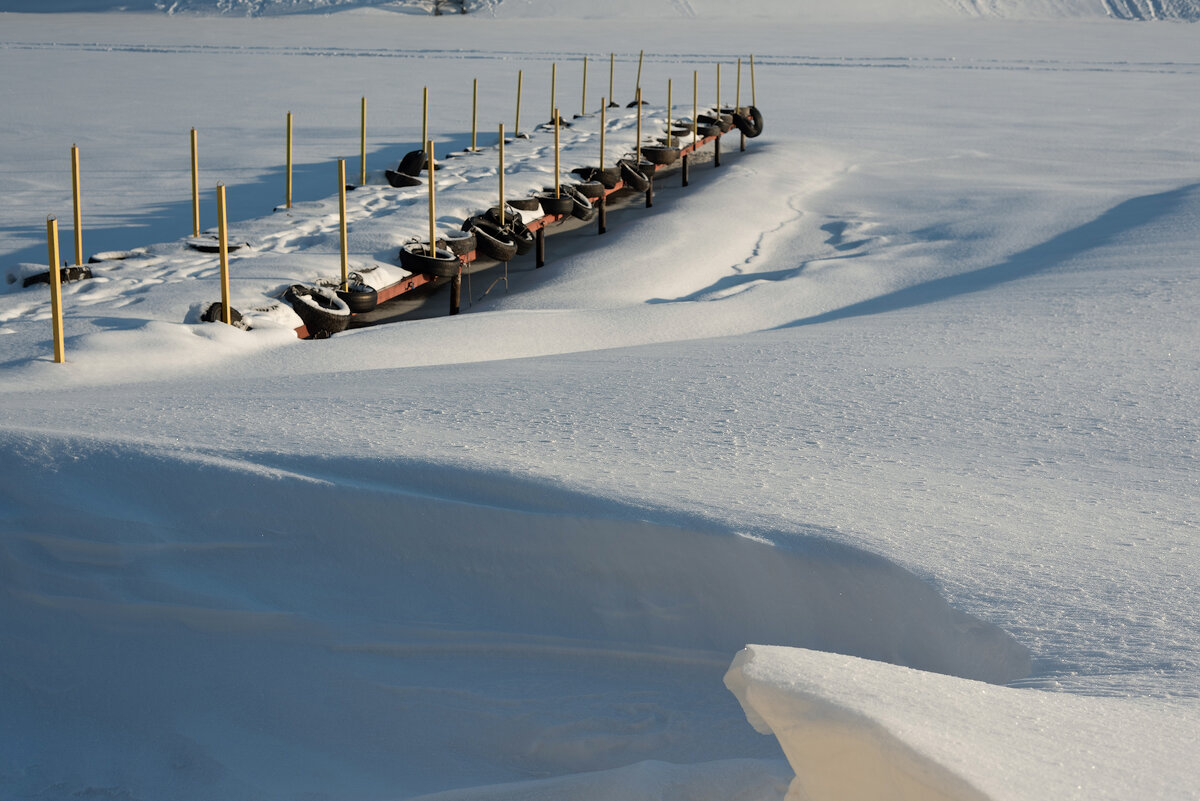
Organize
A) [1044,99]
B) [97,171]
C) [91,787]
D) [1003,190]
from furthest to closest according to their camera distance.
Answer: [1044,99], [97,171], [1003,190], [91,787]

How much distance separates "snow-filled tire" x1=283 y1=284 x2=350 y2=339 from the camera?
648 centimetres

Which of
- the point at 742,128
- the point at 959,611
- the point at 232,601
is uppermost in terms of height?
the point at 742,128

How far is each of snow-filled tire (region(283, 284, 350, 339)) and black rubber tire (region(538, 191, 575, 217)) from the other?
3736 mm

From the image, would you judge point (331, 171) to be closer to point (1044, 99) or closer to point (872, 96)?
point (872, 96)

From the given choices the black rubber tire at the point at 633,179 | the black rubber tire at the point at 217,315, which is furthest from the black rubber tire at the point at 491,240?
the black rubber tire at the point at 217,315

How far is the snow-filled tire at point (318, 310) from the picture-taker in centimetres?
648

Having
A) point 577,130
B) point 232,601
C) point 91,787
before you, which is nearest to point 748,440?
point 232,601

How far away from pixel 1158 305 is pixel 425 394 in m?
3.48

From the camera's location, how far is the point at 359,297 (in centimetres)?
710

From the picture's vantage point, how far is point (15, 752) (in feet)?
8.87

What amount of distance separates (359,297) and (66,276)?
1.73 m

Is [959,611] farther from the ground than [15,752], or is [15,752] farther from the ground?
[959,611]

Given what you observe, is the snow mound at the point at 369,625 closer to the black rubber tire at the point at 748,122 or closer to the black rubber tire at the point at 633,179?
the black rubber tire at the point at 633,179

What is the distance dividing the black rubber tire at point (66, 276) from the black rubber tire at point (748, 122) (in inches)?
393
